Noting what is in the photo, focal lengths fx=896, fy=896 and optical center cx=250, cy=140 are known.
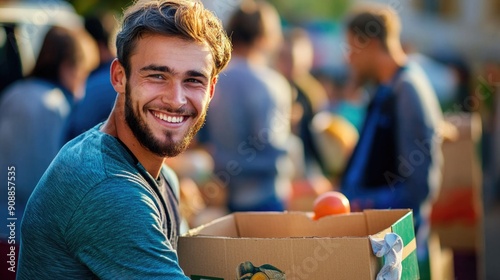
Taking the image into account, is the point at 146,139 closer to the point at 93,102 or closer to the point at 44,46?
the point at 93,102

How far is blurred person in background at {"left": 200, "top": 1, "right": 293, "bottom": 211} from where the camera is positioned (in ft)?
19.5

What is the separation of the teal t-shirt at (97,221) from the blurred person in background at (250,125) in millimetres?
3339

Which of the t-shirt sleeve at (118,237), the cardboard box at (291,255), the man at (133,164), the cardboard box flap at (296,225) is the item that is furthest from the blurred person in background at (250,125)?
the t-shirt sleeve at (118,237)

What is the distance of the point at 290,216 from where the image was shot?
321 cm

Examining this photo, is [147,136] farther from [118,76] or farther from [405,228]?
[405,228]

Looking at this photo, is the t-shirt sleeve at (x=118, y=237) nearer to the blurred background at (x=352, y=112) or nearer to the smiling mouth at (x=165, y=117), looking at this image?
the smiling mouth at (x=165, y=117)

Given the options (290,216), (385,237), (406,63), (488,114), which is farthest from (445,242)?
(488,114)

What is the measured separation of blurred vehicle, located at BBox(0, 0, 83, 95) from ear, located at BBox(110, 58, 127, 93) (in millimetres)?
3437

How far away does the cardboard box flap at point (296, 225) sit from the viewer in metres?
3.12

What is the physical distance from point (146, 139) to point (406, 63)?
2.96 meters

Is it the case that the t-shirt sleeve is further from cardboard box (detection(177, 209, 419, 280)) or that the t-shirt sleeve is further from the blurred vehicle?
the blurred vehicle

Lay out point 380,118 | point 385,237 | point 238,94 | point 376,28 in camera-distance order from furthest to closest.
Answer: point 238,94, point 376,28, point 380,118, point 385,237

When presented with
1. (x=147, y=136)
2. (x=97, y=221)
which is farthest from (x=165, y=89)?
(x=97, y=221)

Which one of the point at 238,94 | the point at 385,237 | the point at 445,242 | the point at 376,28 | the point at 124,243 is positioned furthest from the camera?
the point at 445,242
